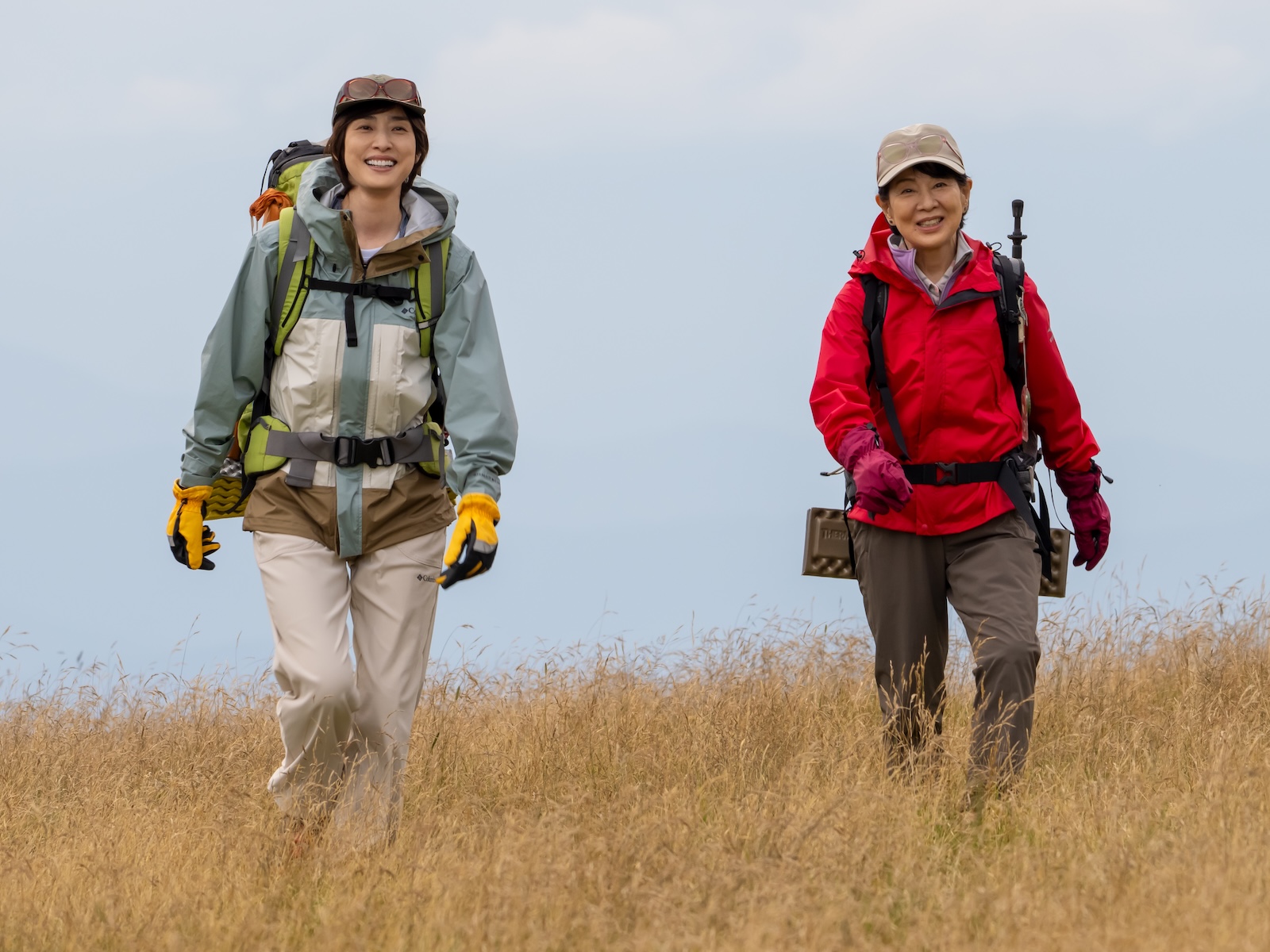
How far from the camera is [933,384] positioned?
532 centimetres

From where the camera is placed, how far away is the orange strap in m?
5.55

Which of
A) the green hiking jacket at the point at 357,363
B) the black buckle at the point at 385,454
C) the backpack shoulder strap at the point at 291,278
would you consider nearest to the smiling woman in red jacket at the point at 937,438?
the green hiking jacket at the point at 357,363

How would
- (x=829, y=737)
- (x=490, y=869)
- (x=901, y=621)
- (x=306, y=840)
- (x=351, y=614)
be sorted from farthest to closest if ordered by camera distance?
(x=829, y=737), (x=901, y=621), (x=351, y=614), (x=306, y=840), (x=490, y=869)

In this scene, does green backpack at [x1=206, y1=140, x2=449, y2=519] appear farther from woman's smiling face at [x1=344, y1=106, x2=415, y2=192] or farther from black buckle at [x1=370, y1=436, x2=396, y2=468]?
woman's smiling face at [x1=344, y1=106, x2=415, y2=192]

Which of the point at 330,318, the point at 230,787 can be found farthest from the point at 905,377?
the point at 230,787

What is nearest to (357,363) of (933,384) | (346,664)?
(346,664)

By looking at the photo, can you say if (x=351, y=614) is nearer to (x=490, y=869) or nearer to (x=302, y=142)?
(x=490, y=869)

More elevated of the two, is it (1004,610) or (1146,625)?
(1004,610)

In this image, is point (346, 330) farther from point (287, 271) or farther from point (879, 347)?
point (879, 347)

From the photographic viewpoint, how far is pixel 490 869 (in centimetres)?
418

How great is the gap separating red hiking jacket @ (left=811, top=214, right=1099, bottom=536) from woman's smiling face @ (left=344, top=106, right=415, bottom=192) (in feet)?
5.43

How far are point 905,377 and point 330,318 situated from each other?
6.70ft

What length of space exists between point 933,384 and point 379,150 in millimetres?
2093

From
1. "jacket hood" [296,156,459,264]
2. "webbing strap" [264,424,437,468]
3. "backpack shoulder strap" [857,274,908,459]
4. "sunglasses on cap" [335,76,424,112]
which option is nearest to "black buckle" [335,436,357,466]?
"webbing strap" [264,424,437,468]
